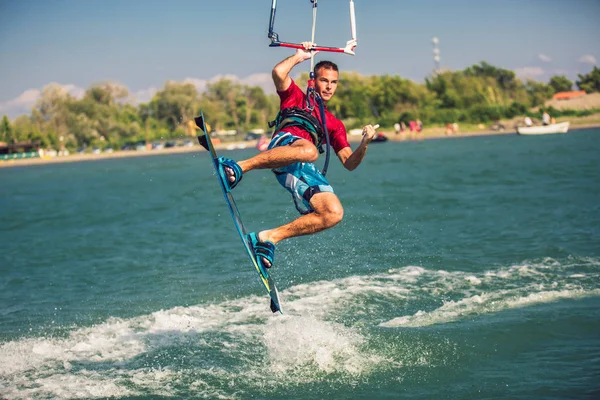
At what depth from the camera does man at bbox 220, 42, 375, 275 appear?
6.21 meters

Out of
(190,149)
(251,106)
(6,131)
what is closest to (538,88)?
(251,106)

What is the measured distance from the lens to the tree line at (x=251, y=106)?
313 feet

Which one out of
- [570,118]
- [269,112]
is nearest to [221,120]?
[269,112]

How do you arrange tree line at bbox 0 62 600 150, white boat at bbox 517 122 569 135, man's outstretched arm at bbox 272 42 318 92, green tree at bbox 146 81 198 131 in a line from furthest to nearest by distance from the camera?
green tree at bbox 146 81 198 131
tree line at bbox 0 62 600 150
white boat at bbox 517 122 569 135
man's outstretched arm at bbox 272 42 318 92

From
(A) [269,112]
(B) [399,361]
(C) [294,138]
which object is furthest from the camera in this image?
(A) [269,112]

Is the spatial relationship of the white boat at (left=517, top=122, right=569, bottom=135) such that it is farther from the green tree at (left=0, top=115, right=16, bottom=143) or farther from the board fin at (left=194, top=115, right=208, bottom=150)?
the green tree at (left=0, top=115, right=16, bottom=143)

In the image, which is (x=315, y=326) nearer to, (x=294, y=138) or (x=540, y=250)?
(x=294, y=138)

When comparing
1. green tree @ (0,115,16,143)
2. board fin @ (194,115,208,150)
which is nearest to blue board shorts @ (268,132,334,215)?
board fin @ (194,115,208,150)

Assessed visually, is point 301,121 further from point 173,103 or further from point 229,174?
point 173,103

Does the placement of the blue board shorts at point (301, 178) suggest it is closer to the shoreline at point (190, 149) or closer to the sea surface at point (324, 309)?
A: the sea surface at point (324, 309)

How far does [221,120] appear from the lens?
378 ft

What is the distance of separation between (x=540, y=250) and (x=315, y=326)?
6.28 m

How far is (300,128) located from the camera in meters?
6.62

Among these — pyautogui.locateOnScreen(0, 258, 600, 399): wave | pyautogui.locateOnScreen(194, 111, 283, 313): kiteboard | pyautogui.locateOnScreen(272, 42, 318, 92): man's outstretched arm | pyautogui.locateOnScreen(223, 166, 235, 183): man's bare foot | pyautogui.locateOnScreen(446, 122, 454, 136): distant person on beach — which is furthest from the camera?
pyautogui.locateOnScreen(446, 122, 454, 136): distant person on beach
